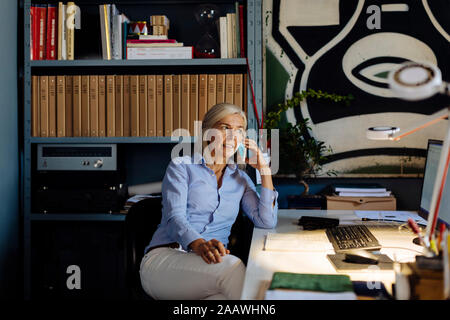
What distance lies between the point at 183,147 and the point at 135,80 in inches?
18.1

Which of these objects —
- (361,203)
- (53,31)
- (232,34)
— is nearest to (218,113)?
(232,34)

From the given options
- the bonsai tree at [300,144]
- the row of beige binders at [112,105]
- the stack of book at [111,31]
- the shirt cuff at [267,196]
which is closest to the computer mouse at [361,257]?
the shirt cuff at [267,196]

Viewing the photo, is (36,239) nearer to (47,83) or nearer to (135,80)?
(47,83)

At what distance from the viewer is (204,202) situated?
1.88 m

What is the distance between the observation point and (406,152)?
2.50 meters

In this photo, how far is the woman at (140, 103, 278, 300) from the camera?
1.53m

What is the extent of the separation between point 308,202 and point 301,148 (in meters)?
0.30

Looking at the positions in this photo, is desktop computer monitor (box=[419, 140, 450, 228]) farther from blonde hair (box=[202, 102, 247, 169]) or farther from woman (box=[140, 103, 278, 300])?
blonde hair (box=[202, 102, 247, 169])

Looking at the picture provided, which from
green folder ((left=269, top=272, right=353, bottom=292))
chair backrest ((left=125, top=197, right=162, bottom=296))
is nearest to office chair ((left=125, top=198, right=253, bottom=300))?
chair backrest ((left=125, top=197, right=162, bottom=296))

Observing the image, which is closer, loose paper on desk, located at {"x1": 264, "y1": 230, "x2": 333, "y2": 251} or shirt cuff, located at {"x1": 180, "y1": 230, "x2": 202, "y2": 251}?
loose paper on desk, located at {"x1": 264, "y1": 230, "x2": 333, "y2": 251}

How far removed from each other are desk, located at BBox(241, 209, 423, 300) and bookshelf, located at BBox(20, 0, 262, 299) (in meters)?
0.73

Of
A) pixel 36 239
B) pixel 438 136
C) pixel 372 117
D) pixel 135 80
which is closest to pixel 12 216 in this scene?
pixel 36 239

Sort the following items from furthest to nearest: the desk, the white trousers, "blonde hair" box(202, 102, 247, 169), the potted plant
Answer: the potted plant < "blonde hair" box(202, 102, 247, 169) < the white trousers < the desk

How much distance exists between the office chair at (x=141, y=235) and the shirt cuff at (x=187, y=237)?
213 millimetres
